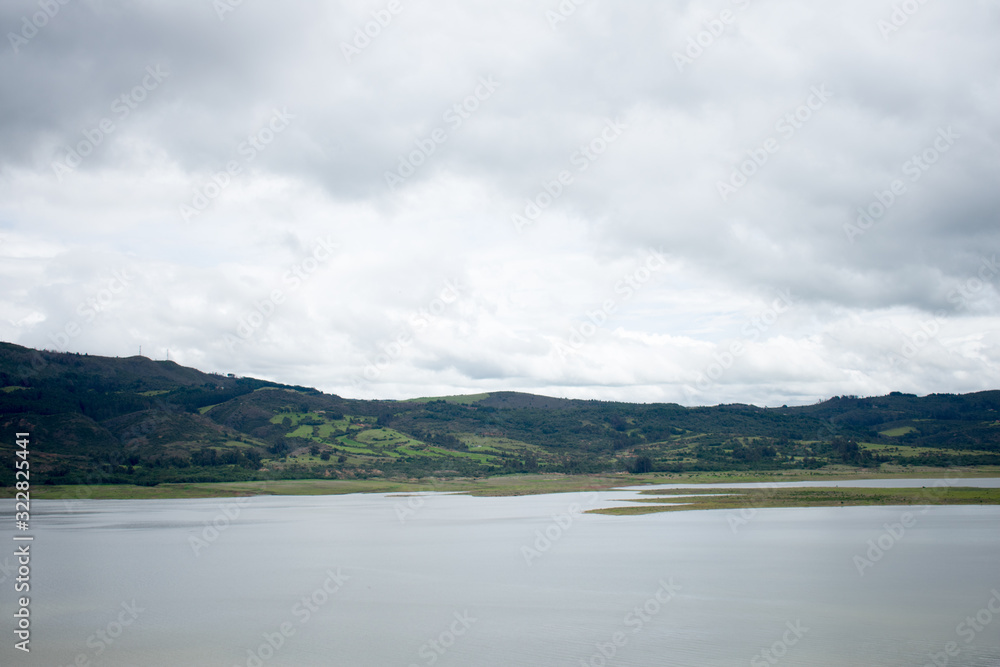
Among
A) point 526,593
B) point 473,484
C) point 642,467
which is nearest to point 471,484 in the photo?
point 473,484

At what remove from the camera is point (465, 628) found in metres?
27.7

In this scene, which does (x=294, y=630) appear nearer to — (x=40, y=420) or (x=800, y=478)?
(x=800, y=478)

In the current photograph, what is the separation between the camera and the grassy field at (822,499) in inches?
2808

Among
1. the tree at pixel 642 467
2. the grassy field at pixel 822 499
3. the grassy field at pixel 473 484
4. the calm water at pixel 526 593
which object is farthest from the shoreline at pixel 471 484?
the calm water at pixel 526 593

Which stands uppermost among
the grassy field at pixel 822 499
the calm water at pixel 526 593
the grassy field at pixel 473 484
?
the calm water at pixel 526 593

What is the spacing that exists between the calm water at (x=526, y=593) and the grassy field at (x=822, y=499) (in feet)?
30.4

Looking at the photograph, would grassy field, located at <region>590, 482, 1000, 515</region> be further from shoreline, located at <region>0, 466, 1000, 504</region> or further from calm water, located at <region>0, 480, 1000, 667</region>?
shoreline, located at <region>0, 466, 1000, 504</region>

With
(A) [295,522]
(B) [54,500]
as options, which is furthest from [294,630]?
(B) [54,500]

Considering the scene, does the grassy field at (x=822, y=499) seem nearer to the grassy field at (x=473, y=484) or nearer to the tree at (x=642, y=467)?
the grassy field at (x=473, y=484)

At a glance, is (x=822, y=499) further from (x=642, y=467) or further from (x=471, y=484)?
(x=642, y=467)

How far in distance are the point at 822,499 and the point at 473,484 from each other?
Result: 71.9 metres

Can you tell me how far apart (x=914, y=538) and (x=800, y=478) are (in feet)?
264

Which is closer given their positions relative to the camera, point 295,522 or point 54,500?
point 295,522

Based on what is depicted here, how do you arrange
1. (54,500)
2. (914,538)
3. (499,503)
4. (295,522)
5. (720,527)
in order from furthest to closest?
(54,500) → (499,503) → (295,522) → (720,527) → (914,538)
